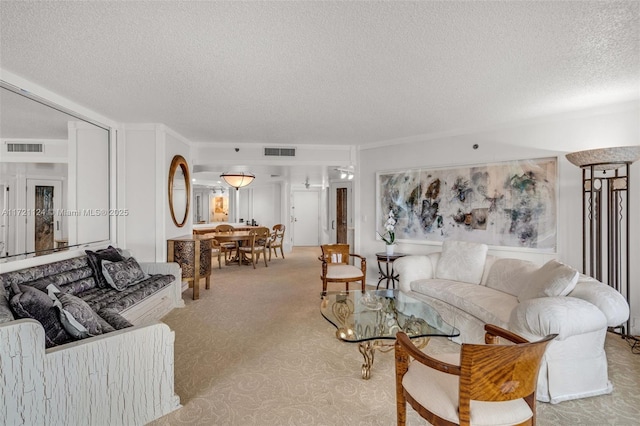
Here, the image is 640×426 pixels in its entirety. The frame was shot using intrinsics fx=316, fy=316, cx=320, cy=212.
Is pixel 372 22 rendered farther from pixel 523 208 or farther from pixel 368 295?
pixel 523 208

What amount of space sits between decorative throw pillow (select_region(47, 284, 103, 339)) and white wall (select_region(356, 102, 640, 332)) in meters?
4.13

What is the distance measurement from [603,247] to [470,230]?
4.58 feet

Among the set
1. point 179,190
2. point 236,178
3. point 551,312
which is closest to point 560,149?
point 551,312

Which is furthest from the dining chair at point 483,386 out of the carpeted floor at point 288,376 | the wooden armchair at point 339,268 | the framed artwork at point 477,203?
the framed artwork at point 477,203

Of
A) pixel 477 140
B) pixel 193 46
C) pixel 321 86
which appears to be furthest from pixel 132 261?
pixel 477 140

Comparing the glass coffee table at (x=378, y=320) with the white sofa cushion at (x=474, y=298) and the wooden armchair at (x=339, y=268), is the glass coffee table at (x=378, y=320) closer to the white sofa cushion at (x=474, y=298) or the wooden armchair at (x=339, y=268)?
the white sofa cushion at (x=474, y=298)

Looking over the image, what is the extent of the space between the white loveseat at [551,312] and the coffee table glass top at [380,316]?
0.44m

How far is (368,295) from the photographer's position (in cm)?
343

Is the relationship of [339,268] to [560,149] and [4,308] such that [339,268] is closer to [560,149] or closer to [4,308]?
[560,149]

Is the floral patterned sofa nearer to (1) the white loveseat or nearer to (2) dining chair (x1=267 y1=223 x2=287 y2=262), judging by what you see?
(1) the white loveseat

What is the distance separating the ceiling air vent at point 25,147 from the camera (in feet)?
9.25

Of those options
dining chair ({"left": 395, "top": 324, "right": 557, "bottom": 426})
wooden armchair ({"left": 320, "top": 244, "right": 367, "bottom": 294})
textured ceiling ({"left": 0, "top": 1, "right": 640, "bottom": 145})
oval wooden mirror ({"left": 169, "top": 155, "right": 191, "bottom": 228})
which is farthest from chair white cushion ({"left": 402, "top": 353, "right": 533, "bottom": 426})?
oval wooden mirror ({"left": 169, "top": 155, "right": 191, "bottom": 228})

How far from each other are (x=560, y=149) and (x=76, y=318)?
16.2 ft

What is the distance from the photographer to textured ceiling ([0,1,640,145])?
1.86 m
